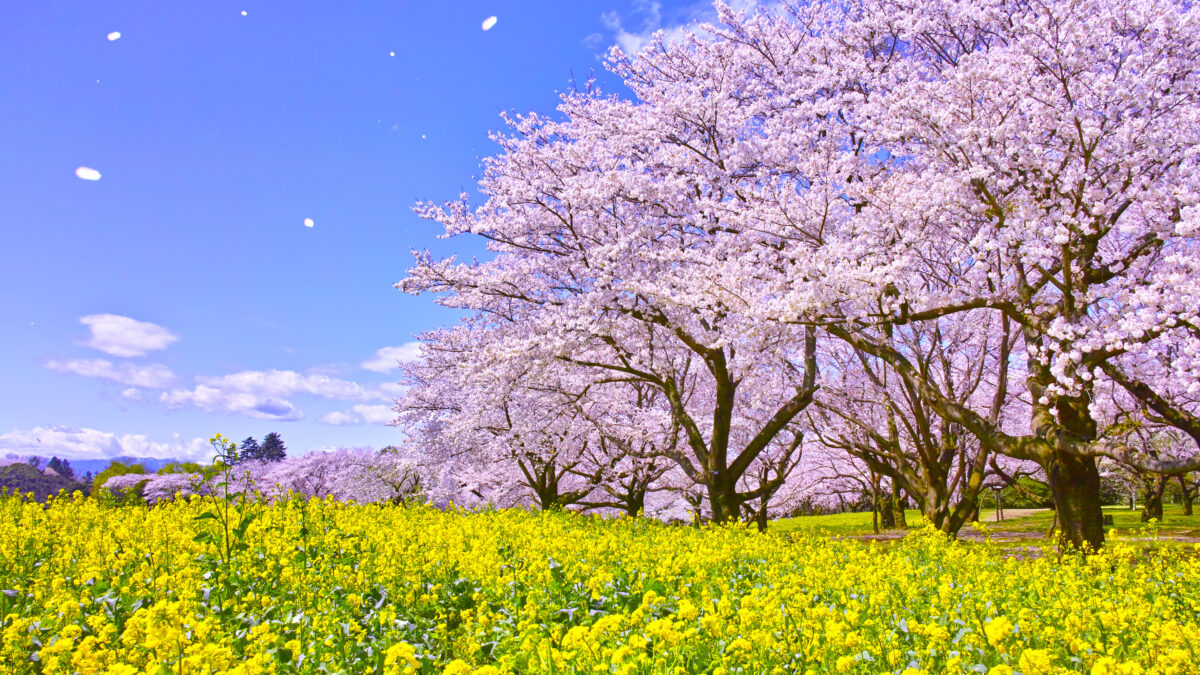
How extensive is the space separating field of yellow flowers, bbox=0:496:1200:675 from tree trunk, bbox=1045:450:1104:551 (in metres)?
2.72

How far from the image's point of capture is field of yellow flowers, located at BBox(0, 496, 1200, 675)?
3.49 m

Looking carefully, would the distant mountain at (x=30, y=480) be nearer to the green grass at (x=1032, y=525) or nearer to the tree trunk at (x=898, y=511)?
the green grass at (x=1032, y=525)

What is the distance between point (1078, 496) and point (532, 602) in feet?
33.4

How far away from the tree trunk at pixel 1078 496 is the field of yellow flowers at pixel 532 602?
272cm

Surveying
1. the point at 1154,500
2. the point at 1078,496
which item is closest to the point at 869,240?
the point at 1078,496

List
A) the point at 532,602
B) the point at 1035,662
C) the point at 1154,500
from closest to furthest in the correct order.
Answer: the point at 1035,662 < the point at 532,602 < the point at 1154,500

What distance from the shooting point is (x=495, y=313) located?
1705 cm

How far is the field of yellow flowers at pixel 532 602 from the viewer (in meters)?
3.49

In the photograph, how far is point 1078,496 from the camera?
11086mm

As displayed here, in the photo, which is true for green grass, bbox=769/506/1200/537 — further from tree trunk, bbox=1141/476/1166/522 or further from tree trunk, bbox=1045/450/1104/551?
tree trunk, bbox=1045/450/1104/551

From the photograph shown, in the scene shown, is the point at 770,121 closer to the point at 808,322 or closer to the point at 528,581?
the point at 808,322

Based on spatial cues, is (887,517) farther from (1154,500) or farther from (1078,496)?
(1078,496)

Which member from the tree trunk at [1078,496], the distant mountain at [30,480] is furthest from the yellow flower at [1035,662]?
the distant mountain at [30,480]

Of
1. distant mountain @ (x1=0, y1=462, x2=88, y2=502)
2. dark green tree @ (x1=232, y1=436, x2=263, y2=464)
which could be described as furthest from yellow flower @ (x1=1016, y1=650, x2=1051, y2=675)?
dark green tree @ (x1=232, y1=436, x2=263, y2=464)
